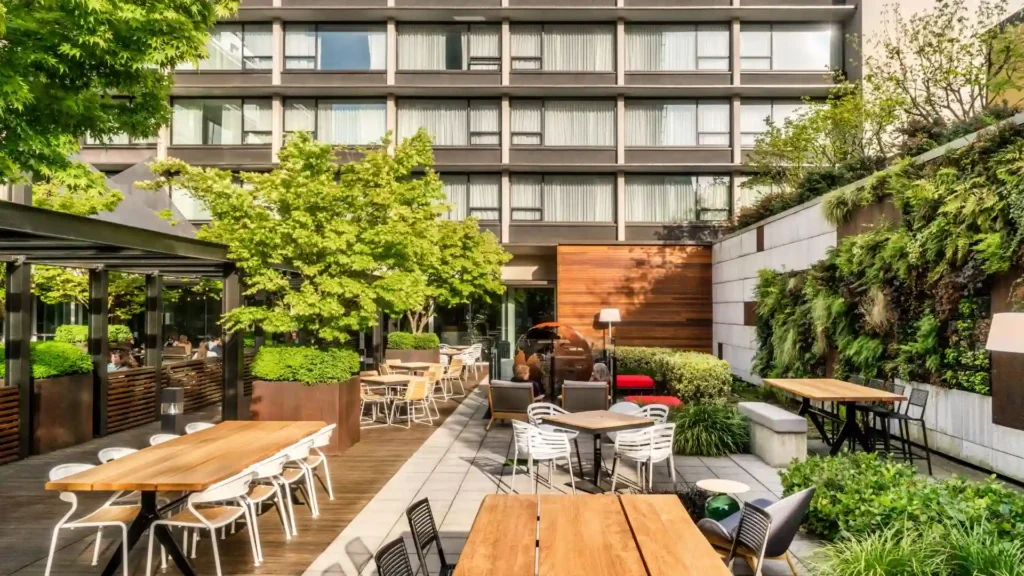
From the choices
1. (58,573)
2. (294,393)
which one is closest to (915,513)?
(58,573)

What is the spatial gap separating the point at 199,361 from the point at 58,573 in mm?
9473

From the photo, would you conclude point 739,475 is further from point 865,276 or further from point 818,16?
point 818,16

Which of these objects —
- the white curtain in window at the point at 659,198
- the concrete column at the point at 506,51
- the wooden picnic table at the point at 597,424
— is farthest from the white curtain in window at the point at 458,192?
the wooden picnic table at the point at 597,424

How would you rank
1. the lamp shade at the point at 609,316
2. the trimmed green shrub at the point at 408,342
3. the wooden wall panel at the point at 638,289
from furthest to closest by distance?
the wooden wall panel at the point at 638,289, the trimmed green shrub at the point at 408,342, the lamp shade at the point at 609,316

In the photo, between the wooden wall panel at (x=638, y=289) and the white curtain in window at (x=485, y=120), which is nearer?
the wooden wall panel at (x=638, y=289)

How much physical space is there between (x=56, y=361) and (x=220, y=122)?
16.7 meters

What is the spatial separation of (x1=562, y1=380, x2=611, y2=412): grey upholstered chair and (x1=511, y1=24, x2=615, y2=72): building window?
1695 centimetres

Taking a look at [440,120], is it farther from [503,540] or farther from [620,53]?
[503,540]

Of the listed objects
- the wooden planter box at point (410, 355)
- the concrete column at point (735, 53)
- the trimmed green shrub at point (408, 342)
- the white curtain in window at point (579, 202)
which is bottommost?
the wooden planter box at point (410, 355)

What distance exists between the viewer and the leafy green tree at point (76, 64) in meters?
6.59

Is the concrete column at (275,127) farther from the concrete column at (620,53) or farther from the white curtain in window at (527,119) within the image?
the concrete column at (620,53)

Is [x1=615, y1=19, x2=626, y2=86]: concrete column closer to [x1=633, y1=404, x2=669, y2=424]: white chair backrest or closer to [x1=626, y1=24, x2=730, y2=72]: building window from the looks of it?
[x1=626, y1=24, x2=730, y2=72]: building window

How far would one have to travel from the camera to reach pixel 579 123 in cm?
2425

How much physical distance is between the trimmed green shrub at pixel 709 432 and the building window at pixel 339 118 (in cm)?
1820
